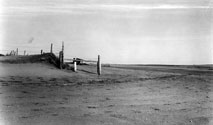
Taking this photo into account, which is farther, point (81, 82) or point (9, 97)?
point (81, 82)

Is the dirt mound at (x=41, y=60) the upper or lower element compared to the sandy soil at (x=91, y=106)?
upper

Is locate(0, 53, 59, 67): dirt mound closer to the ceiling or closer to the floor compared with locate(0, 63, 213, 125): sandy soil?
closer to the ceiling

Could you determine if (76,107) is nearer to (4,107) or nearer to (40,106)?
(40,106)

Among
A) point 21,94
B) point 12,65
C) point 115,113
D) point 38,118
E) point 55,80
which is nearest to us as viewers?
point 38,118

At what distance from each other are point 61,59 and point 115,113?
11302 millimetres

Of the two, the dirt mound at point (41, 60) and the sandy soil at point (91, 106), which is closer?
the sandy soil at point (91, 106)

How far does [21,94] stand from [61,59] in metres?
8.02

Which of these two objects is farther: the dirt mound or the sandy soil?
the dirt mound

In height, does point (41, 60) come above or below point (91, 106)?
above

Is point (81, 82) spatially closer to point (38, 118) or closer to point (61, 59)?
point (61, 59)

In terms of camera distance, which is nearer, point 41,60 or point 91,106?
point 91,106

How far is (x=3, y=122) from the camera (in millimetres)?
6809

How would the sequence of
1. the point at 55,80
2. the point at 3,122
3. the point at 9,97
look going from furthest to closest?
the point at 55,80 < the point at 9,97 < the point at 3,122

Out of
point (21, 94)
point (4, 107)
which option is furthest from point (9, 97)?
point (4, 107)
